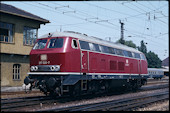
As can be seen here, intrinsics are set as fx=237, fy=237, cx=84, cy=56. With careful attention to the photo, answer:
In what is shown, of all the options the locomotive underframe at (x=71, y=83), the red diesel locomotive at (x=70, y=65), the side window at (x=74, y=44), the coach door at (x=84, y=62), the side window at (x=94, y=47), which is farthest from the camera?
the side window at (x=94, y=47)

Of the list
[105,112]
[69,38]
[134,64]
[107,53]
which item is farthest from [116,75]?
[105,112]

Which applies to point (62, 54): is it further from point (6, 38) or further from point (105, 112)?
point (6, 38)

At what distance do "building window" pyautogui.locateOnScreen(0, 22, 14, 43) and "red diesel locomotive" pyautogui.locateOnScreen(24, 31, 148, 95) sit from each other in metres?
11.9

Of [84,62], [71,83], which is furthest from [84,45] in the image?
[71,83]

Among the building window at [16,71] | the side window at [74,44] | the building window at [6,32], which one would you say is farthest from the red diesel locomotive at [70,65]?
the building window at [16,71]

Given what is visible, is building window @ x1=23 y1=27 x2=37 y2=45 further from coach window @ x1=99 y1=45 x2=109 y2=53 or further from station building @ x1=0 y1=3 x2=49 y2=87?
coach window @ x1=99 y1=45 x2=109 y2=53

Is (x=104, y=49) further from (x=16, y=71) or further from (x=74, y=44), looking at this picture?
(x=16, y=71)

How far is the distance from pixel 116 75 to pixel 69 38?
6.04 m

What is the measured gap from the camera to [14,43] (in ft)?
88.3

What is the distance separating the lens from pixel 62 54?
13.4 metres

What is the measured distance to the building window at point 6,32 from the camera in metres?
25.6

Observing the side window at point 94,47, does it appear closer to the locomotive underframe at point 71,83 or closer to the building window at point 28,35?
the locomotive underframe at point 71,83

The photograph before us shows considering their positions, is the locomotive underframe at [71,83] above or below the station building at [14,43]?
below

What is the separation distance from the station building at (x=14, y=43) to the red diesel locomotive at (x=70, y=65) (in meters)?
11.9
